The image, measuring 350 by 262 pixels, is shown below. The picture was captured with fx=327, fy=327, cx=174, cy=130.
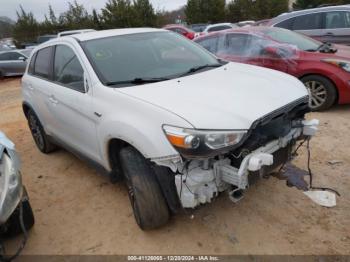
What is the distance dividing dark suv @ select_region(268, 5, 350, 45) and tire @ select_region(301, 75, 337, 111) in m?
3.47

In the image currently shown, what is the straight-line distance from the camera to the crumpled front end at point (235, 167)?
2.45m

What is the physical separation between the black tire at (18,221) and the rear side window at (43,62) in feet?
5.78

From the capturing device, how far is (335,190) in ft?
11.1

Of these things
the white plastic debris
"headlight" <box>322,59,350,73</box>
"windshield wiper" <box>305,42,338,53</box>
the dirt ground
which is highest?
"windshield wiper" <box>305,42,338,53</box>

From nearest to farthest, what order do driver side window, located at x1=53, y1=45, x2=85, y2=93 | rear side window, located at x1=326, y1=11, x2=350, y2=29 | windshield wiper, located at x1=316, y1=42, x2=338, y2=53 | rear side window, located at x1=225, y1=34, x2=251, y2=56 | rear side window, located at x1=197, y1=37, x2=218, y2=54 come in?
1. driver side window, located at x1=53, y1=45, x2=85, y2=93
2. windshield wiper, located at x1=316, y1=42, x2=338, y2=53
3. rear side window, located at x1=225, y1=34, x2=251, y2=56
4. rear side window, located at x1=197, y1=37, x2=218, y2=54
5. rear side window, located at x1=326, y1=11, x2=350, y2=29

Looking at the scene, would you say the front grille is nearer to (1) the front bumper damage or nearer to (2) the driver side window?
(1) the front bumper damage

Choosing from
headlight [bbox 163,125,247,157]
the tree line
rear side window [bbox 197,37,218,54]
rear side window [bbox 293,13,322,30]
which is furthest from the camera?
the tree line

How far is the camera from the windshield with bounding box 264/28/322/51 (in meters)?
6.00

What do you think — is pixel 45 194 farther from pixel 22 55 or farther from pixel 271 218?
pixel 22 55

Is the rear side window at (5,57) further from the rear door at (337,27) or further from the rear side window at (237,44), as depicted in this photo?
the rear door at (337,27)

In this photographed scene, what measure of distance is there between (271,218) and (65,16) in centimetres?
3239

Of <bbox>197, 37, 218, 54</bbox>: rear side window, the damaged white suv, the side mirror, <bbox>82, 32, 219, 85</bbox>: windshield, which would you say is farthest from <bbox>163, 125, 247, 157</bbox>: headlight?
<bbox>197, 37, 218, 54</bbox>: rear side window

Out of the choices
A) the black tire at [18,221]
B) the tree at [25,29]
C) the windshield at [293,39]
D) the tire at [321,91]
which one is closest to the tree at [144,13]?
Result: the tree at [25,29]

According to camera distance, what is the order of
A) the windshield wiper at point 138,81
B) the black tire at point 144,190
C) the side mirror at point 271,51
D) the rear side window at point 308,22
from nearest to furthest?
1. the black tire at point 144,190
2. the windshield wiper at point 138,81
3. the side mirror at point 271,51
4. the rear side window at point 308,22
